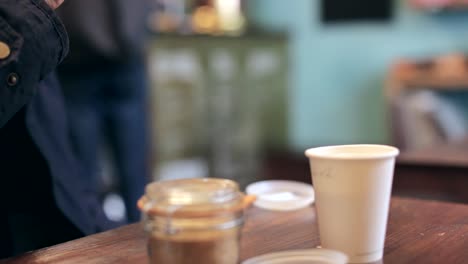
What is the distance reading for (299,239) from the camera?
0.81 m

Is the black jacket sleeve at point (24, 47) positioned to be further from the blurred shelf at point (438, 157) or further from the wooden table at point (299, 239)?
the blurred shelf at point (438, 157)

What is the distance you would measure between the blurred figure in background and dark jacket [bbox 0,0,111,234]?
1.05 m

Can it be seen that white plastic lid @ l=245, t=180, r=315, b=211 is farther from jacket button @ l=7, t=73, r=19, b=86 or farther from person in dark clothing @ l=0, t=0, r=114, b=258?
jacket button @ l=7, t=73, r=19, b=86

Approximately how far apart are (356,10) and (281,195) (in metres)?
4.24

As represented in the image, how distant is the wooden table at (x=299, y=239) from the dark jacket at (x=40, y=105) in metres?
0.14

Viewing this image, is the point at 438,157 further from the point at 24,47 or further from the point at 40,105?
the point at 24,47

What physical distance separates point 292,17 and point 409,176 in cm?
385

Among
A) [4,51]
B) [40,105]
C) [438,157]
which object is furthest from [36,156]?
[438,157]

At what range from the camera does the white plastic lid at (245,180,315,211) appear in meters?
0.98

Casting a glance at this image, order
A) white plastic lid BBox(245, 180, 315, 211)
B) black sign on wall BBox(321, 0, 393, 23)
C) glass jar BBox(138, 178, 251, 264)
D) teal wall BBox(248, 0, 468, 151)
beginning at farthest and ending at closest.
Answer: black sign on wall BBox(321, 0, 393, 23) → teal wall BBox(248, 0, 468, 151) → white plastic lid BBox(245, 180, 315, 211) → glass jar BBox(138, 178, 251, 264)

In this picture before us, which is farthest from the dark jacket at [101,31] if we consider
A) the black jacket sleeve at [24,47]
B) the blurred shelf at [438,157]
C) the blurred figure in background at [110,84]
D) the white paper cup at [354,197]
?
the white paper cup at [354,197]

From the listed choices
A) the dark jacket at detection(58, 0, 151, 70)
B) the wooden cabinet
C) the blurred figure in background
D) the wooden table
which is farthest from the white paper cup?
the wooden cabinet

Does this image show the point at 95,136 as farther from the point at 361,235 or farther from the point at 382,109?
the point at 382,109

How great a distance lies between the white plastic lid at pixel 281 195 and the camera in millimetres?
984
